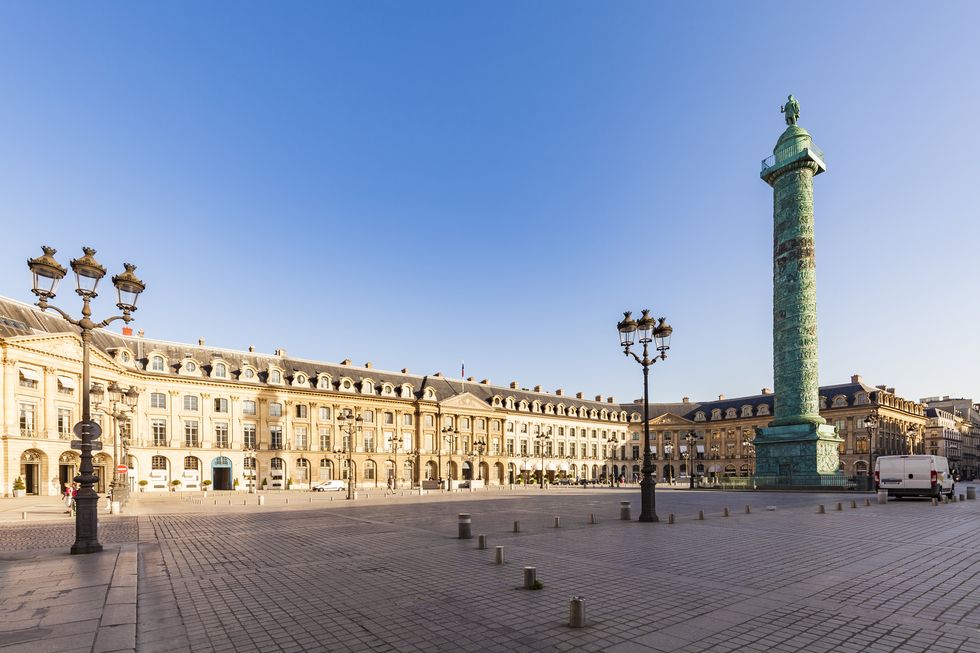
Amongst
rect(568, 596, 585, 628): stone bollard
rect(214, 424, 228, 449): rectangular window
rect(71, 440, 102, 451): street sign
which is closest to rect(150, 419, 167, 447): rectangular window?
rect(214, 424, 228, 449): rectangular window

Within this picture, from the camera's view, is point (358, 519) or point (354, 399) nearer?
point (358, 519)

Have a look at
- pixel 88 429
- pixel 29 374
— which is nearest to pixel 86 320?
pixel 88 429

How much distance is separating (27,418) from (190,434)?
1706cm

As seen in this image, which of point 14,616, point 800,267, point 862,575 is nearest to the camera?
point 14,616

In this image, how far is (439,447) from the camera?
81.8 metres

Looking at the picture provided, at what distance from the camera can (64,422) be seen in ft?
171

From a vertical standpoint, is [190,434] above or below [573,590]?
below

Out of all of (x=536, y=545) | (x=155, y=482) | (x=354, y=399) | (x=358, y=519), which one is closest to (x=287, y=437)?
(x=354, y=399)

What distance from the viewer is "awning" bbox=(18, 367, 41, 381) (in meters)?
48.2

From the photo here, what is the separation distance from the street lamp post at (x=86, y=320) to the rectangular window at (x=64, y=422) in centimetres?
4752

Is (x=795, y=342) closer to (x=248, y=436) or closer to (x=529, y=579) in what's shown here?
(x=529, y=579)

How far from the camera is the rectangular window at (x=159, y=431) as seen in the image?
61469 mm

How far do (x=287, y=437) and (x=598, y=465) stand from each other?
5737cm

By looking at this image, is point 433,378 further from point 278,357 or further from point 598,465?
point 598,465
